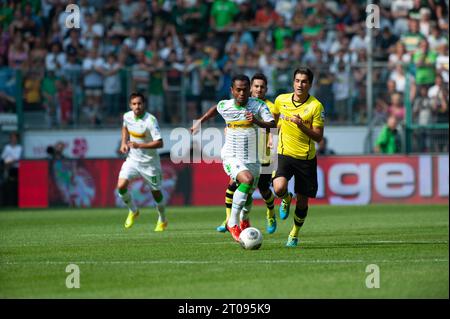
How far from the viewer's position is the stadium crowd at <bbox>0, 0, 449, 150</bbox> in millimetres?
26797

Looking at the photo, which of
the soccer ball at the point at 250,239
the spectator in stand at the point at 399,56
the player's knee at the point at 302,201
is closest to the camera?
the soccer ball at the point at 250,239

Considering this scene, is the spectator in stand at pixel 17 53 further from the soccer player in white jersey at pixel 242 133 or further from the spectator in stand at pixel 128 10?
the soccer player in white jersey at pixel 242 133

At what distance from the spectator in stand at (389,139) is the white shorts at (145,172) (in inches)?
370

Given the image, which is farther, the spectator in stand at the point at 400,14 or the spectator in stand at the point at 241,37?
the spectator in stand at the point at 241,37

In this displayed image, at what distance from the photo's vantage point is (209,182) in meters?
26.3

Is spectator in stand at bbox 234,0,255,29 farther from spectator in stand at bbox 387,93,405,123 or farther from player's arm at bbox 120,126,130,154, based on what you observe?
player's arm at bbox 120,126,130,154

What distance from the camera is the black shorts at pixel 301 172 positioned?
1421 cm

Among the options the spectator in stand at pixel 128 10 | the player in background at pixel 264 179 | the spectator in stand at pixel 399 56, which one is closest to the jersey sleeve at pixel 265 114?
the player in background at pixel 264 179

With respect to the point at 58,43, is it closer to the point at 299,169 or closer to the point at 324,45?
the point at 324,45

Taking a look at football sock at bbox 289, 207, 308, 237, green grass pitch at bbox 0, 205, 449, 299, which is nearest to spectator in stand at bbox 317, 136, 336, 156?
green grass pitch at bbox 0, 205, 449, 299

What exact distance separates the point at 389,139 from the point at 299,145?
1257cm

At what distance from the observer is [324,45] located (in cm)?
2922

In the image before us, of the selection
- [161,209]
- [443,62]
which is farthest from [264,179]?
[443,62]

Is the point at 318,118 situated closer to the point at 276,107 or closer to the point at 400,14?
the point at 276,107
